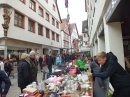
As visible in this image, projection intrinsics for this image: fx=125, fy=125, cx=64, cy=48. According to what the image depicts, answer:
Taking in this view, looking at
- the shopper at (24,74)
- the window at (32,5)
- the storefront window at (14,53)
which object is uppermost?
the window at (32,5)

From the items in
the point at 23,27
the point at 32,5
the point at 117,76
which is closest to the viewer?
the point at 117,76

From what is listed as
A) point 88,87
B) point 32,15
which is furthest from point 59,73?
point 32,15

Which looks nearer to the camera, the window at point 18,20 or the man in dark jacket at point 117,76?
the man in dark jacket at point 117,76

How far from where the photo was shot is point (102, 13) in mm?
5527

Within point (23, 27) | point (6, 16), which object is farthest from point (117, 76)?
point (23, 27)

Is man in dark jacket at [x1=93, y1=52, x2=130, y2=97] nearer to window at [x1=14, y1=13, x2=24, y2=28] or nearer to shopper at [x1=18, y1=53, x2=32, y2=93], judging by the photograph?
shopper at [x1=18, y1=53, x2=32, y2=93]

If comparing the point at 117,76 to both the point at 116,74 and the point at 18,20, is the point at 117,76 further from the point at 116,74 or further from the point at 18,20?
the point at 18,20

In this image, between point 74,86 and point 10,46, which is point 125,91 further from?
point 10,46

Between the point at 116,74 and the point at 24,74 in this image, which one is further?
the point at 24,74

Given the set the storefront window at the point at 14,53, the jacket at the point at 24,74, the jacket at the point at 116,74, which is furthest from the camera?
the storefront window at the point at 14,53

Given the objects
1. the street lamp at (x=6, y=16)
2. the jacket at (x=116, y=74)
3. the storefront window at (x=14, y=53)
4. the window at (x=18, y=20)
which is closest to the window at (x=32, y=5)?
the window at (x=18, y=20)

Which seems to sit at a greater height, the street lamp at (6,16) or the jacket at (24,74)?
the street lamp at (6,16)

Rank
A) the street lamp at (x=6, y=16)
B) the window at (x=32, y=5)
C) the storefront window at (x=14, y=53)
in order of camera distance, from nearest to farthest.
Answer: the street lamp at (x=6, y=16)
the storefront window at (x=14, y=53)
the window at (x=32, y=5)

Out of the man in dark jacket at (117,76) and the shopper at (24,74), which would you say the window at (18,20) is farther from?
the man in dark jacket at (117,76)
